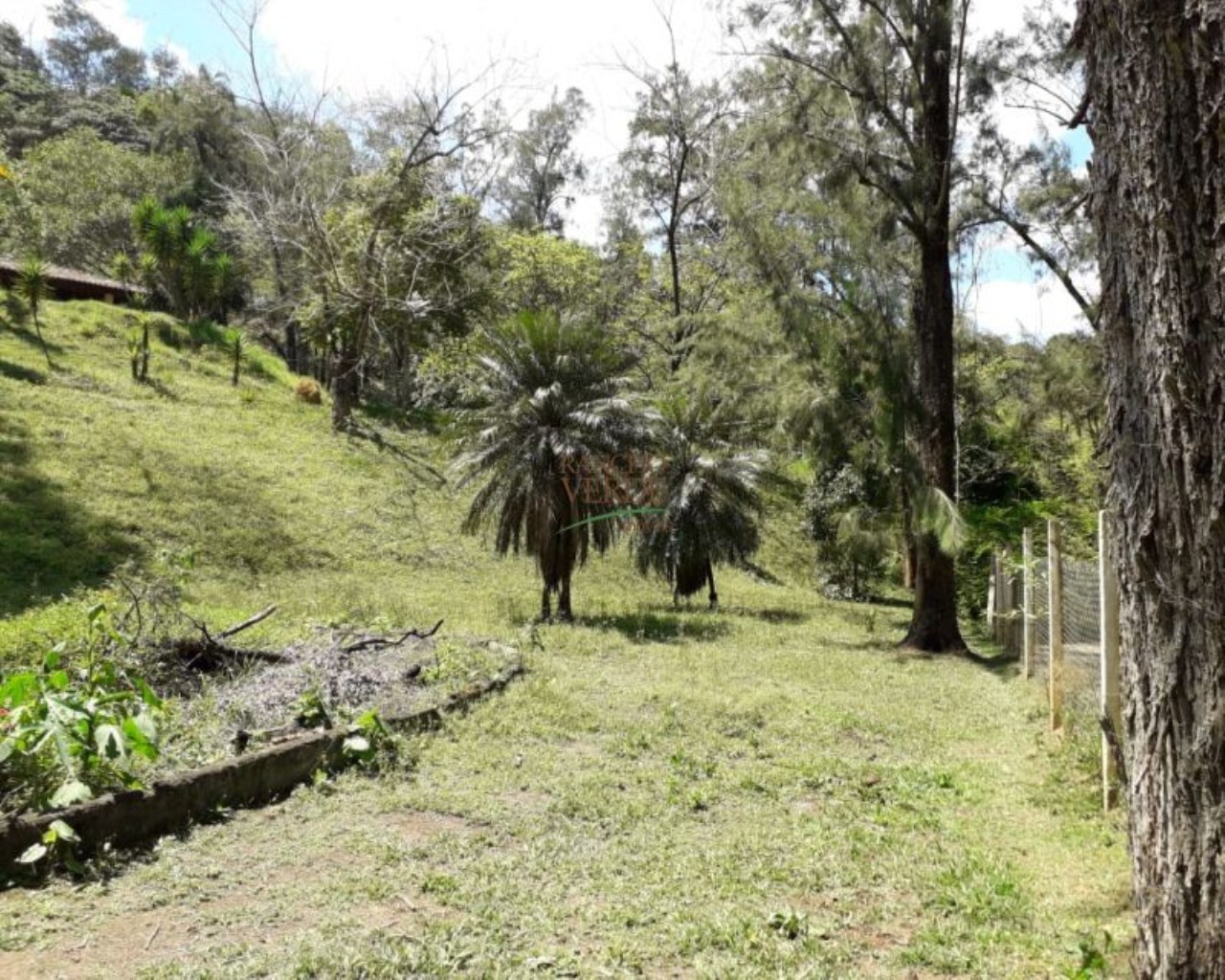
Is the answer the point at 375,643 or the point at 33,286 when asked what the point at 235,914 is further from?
the point at 33,286

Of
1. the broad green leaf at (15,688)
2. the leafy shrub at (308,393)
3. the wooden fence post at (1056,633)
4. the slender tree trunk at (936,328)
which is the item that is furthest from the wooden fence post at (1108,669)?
the leafy shrub at (308,393)

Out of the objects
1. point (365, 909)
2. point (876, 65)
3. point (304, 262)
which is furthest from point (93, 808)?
point (304, 262)

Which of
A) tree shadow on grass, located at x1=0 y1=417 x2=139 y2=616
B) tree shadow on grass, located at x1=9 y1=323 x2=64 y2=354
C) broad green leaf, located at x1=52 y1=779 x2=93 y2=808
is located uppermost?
tree shadow on grass, located at x1=9 y1=323 x2=64 y2=354

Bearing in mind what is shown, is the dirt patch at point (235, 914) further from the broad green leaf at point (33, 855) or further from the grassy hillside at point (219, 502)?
the grassy hillside at point (219, 502)

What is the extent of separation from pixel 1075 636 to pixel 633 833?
4385 mm

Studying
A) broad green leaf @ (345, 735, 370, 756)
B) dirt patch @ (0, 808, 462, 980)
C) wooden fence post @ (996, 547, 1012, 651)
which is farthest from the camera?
wooden fence post @ (996, 547, 1012, 651)

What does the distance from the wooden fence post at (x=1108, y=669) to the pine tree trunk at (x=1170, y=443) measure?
8.34ft

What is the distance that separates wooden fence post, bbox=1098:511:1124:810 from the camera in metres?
5.03

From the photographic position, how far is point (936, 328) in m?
12.9

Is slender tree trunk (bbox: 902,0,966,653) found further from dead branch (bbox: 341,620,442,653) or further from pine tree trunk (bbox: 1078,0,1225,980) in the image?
pine tree trunk (bbox: 1078,0,1225,980)

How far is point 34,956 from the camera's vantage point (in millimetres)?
3240

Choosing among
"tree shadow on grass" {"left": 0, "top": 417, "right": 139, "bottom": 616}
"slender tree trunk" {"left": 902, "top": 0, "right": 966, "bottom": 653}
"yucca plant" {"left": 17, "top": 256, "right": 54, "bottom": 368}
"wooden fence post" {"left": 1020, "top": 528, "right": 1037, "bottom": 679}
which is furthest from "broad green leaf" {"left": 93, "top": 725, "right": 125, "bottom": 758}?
"yucca plant" {"left": 17, "top": 256, "right": 54, "bottom": 368}

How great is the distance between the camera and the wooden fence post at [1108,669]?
16.5 ft

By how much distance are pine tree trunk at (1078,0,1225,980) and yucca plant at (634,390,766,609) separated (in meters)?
12.2
